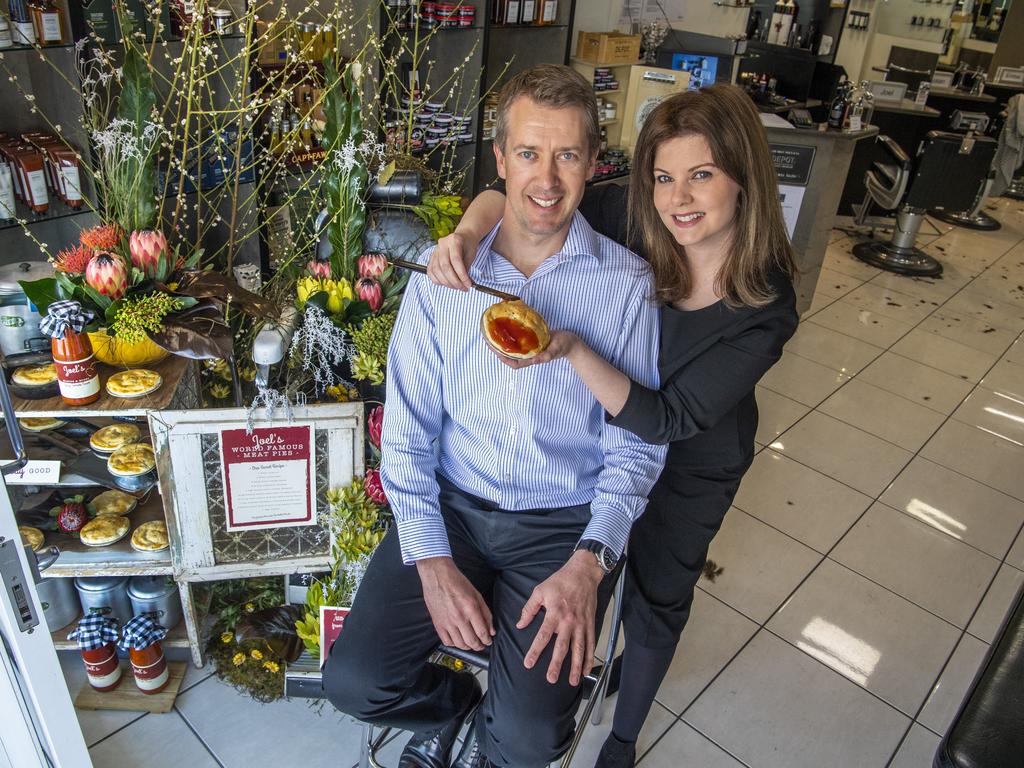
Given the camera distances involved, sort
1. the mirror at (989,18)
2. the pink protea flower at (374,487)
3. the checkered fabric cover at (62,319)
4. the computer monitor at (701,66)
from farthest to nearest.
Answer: the mirror at (989,18) → the computer monitor at (701,66) → the pink protea flower at (374,487) → the checkered fabric cover at (62,319)

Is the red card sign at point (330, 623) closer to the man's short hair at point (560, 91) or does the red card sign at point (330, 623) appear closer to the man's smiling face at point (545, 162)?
the man's smiling face at point (545, 162)

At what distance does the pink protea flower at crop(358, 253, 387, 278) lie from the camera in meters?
1.74

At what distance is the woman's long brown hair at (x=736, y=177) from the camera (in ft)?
4.75

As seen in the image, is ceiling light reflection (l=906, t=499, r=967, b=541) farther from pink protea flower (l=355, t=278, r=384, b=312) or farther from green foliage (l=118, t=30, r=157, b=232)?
green foliage (l=118, t=30, r=157, b=232)

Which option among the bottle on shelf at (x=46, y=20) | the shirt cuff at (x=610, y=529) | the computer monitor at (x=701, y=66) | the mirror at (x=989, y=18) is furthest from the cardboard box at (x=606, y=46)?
the mirror at (x=989, y=18)

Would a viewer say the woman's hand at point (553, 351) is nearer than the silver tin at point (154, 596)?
Yes

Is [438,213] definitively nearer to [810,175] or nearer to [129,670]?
[129,670]

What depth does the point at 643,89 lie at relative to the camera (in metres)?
4.94

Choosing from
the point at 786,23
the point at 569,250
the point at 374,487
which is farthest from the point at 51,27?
the point at 786,23

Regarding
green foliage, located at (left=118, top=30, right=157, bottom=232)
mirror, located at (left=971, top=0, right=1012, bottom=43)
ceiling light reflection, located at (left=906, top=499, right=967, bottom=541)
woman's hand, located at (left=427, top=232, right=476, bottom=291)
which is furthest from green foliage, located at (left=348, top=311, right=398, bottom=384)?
mirror, located at (left=971, top=0, right=1012, bottom=43)

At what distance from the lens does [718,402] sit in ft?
4.96

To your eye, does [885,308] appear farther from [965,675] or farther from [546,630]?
[546,630]

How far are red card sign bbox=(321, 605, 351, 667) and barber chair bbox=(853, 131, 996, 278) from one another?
16.1 ft

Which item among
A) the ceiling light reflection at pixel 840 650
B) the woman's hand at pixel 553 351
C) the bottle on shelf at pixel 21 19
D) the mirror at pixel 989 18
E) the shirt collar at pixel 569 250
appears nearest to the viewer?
the woman's hand at pixel 553 351
